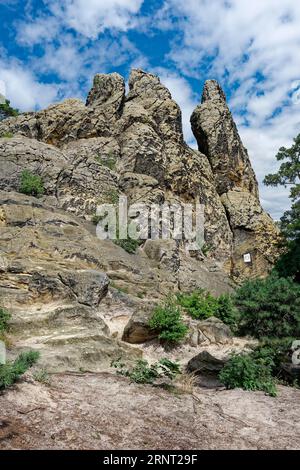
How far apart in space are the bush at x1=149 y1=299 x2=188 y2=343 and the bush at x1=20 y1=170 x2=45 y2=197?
38.5 feet

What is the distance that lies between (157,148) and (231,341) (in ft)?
58.5

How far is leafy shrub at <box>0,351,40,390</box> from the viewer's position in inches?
231

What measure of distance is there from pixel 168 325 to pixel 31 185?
12.5 m

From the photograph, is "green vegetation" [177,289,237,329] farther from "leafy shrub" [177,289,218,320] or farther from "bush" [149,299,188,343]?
"bush" [149,299,188,343]

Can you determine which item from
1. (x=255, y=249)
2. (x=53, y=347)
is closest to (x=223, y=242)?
(x=255, y=249)

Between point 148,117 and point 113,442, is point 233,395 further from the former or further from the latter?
point 148,117

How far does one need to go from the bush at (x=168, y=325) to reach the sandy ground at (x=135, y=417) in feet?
11.0

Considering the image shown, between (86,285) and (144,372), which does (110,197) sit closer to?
(86,285)

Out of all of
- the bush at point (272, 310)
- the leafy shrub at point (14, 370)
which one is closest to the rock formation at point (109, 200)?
the leafy shrub at point (14, 370)

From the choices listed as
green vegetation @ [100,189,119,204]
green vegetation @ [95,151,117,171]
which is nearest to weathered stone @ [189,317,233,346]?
green vegetation @ [100,189,119,204]

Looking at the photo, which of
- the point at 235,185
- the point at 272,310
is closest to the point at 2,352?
the point at 272,310

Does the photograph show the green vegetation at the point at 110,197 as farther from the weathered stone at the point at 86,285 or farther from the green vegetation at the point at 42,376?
the green vegetation at the point at 42,376

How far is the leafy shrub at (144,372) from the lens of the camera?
7.71m

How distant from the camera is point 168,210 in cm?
2380
